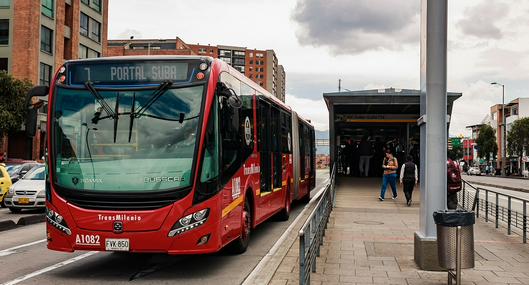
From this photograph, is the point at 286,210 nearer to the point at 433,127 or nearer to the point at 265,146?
the point at 265,146

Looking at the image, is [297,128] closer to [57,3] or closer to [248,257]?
[248,257]

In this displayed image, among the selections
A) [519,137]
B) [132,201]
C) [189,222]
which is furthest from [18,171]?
[519,137]

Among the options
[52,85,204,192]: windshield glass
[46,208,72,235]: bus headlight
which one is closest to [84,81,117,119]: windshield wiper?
[52,85,204,192]: windshield glass

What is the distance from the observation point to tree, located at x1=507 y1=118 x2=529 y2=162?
7519 cm

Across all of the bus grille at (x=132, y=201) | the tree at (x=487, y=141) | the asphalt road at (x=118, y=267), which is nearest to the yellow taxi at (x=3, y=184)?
the asphalt road at (x=118, y=267)

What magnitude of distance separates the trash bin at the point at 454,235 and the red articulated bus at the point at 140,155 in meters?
3.02

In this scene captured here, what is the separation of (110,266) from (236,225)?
2.05 meters

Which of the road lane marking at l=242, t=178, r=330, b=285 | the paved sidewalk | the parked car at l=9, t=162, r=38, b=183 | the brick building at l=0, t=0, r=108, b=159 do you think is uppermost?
the brick building at l=0, t=0, r=108, b=159

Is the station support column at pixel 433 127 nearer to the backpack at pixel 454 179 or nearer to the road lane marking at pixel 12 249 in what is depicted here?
the backpack at pixel 454 179

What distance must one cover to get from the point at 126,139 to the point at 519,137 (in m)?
77.0

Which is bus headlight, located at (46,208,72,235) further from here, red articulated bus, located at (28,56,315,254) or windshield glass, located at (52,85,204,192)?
windshield glass, located at (52,85,204,192)

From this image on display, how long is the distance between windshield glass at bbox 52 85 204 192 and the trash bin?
10.9 feet

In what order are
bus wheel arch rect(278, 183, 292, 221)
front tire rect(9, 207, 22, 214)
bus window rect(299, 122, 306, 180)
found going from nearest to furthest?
bus wheel arch rect(278, 183, 292, 221)
front tire rect(9, 207, 22, 214)
bus window rect(299, 122, 306, 180)

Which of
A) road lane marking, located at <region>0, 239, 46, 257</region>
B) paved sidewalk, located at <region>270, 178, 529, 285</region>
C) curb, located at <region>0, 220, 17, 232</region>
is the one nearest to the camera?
paved sidewalk, located at <region>270, 178, 529, 285</region>
